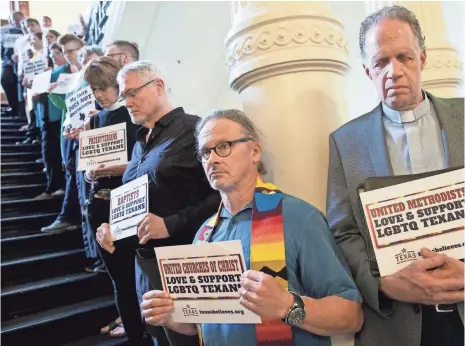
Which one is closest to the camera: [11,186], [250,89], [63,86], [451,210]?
[451,210]

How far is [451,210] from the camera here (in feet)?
3.19

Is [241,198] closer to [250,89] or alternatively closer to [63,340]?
[250,89]

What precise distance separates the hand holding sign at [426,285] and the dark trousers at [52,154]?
12.8 feet

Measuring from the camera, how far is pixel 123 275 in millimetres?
2037

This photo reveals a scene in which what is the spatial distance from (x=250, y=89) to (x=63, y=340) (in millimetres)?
2135

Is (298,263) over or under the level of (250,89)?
under

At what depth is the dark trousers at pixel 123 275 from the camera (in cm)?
201

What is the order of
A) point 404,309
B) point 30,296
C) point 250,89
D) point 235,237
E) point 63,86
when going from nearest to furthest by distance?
point 404,309 < point 235,237 < point 250,89 < point 30,296 < point 63,86

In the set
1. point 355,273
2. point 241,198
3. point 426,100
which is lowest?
point 355,273

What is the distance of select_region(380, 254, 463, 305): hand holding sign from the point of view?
954mm

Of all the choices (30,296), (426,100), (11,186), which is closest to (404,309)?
(426,100)

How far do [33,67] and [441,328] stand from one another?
5213 mm

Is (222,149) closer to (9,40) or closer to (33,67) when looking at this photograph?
(33,67)

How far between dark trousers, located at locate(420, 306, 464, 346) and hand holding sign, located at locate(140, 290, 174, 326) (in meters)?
0.67
